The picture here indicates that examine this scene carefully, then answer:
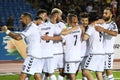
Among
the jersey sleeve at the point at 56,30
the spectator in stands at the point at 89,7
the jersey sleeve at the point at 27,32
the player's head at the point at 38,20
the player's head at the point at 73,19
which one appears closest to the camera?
the jersey sleeve at the point at 27,32

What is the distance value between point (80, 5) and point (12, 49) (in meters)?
7.72

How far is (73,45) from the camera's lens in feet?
41.7

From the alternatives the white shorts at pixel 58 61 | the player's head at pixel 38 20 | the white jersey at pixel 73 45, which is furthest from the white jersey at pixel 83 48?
the player's head at pixel 38 20

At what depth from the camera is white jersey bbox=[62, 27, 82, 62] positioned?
1263 cm

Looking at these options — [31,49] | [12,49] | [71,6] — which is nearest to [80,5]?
[71,6]

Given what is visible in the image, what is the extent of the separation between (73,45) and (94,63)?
0.78 metres

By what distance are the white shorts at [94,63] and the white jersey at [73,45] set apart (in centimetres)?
27

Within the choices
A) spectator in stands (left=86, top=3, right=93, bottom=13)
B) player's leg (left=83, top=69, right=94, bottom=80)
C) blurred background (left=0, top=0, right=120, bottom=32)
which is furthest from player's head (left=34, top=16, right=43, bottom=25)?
spectator in stands (left=86, top=3, right=93, bottom=13)

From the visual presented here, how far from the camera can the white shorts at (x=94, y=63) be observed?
12.8 meters

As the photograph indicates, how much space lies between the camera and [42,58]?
12.6m

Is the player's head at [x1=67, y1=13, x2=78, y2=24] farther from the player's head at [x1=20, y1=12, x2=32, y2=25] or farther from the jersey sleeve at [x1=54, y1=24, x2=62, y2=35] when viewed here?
the player's head at [x1=20, y1=12, x2=32, y2=25]

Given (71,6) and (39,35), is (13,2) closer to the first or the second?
(71,6)

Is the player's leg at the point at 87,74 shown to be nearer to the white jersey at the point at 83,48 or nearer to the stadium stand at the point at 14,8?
the white jersey at the point at 83,48

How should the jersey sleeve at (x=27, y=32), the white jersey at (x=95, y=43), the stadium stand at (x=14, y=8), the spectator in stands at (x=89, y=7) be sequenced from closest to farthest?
the jersey sleeve at (x=27, y=32) → the white jersey at (x=95, y=43) → the spectator in stands at (x=89, y=7) → the stadium stand at (x=14, y=8)
